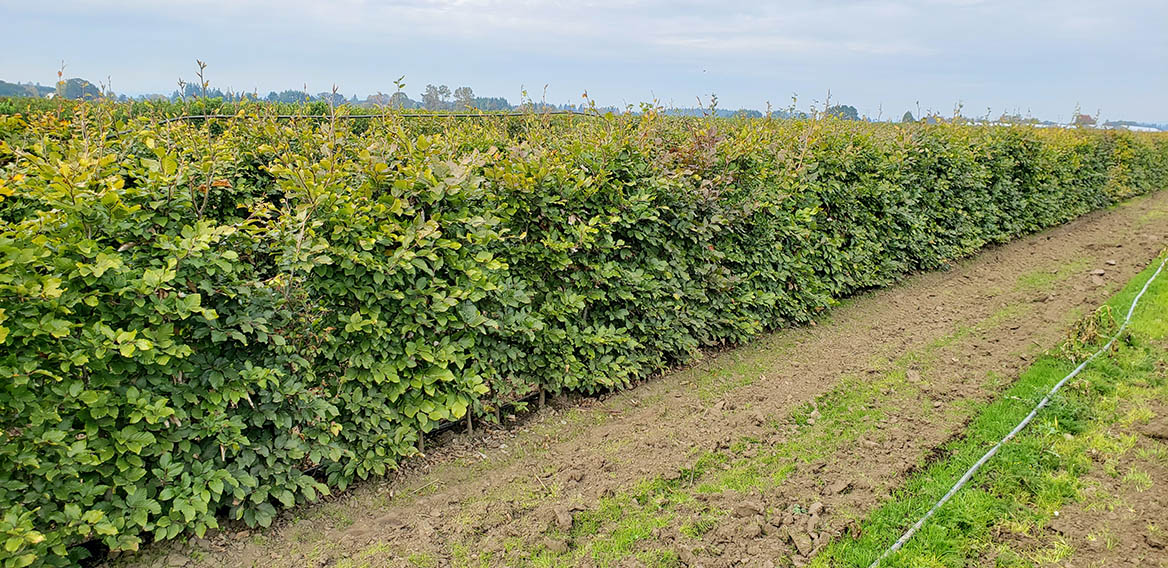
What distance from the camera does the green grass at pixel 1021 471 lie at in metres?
3.06

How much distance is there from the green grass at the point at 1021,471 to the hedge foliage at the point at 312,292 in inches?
75.9

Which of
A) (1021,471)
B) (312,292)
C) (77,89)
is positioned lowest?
(1021,471)

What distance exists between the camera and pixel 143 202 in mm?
2861

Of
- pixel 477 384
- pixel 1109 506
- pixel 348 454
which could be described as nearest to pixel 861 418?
pixel 1109 506

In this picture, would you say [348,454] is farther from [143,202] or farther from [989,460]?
[989,460]

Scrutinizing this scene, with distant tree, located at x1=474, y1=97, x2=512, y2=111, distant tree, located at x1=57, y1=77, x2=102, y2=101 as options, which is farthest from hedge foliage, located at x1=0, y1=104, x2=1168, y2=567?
distant tree, located at x1=474, y1=97, x2=512, y2=111

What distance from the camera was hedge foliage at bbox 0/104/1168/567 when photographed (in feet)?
8.38

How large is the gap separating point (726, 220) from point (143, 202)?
12.7ft

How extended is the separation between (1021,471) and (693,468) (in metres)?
1.75

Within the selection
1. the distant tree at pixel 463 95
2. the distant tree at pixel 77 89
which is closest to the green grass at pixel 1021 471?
the distant tree at pixel 77 89

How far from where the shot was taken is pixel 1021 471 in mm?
3641

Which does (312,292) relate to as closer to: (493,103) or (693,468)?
(693,468)

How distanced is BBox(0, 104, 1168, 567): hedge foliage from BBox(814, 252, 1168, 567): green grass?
6.32ft

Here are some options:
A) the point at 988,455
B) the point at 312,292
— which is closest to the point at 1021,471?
the point at 988,455
